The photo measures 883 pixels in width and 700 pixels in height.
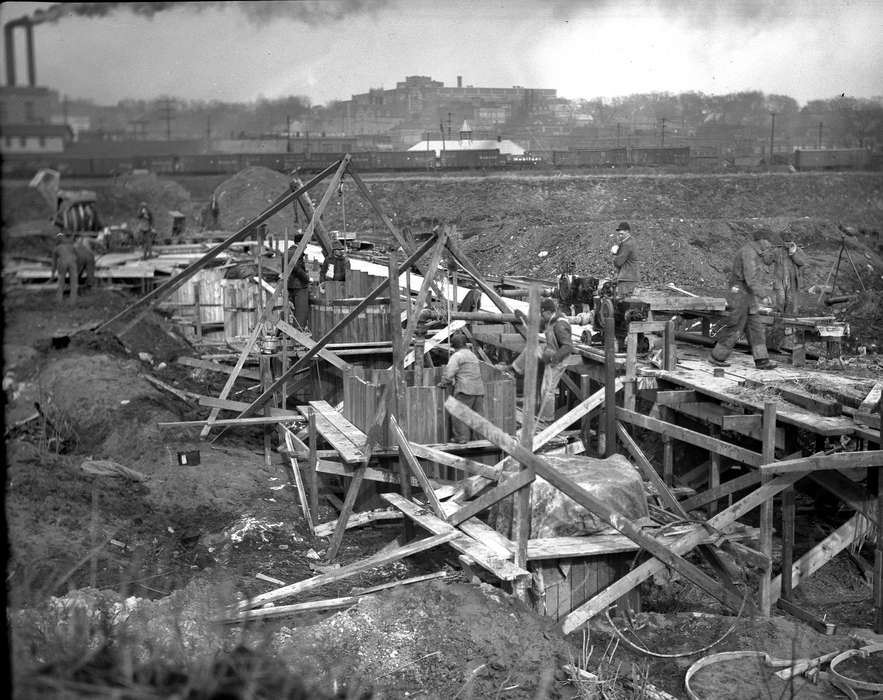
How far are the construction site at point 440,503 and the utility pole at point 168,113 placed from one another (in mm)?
974

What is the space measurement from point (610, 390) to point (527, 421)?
4885 millimetres

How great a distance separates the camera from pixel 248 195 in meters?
47.3

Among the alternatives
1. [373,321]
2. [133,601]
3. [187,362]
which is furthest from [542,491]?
[187,362]

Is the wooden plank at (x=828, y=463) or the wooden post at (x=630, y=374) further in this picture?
the wooden post at (x=630, y=374)

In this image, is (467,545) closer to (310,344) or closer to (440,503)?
A: (440,503)

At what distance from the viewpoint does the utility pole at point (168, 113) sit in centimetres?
612

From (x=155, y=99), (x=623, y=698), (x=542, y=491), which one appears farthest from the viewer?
(x=542, y=491)

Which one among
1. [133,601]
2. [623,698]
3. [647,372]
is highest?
[647,372]

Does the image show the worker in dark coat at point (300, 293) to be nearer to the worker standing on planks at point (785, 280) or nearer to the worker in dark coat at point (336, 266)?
the worker in dark coat at point (336, 266)

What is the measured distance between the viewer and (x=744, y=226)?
3934 centimetres

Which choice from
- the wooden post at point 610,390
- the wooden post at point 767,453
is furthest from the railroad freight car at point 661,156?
the wooden post at point 767,453

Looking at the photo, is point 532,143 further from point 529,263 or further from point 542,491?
point 542,491

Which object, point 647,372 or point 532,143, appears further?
point 532,143

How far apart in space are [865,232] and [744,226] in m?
4.50
